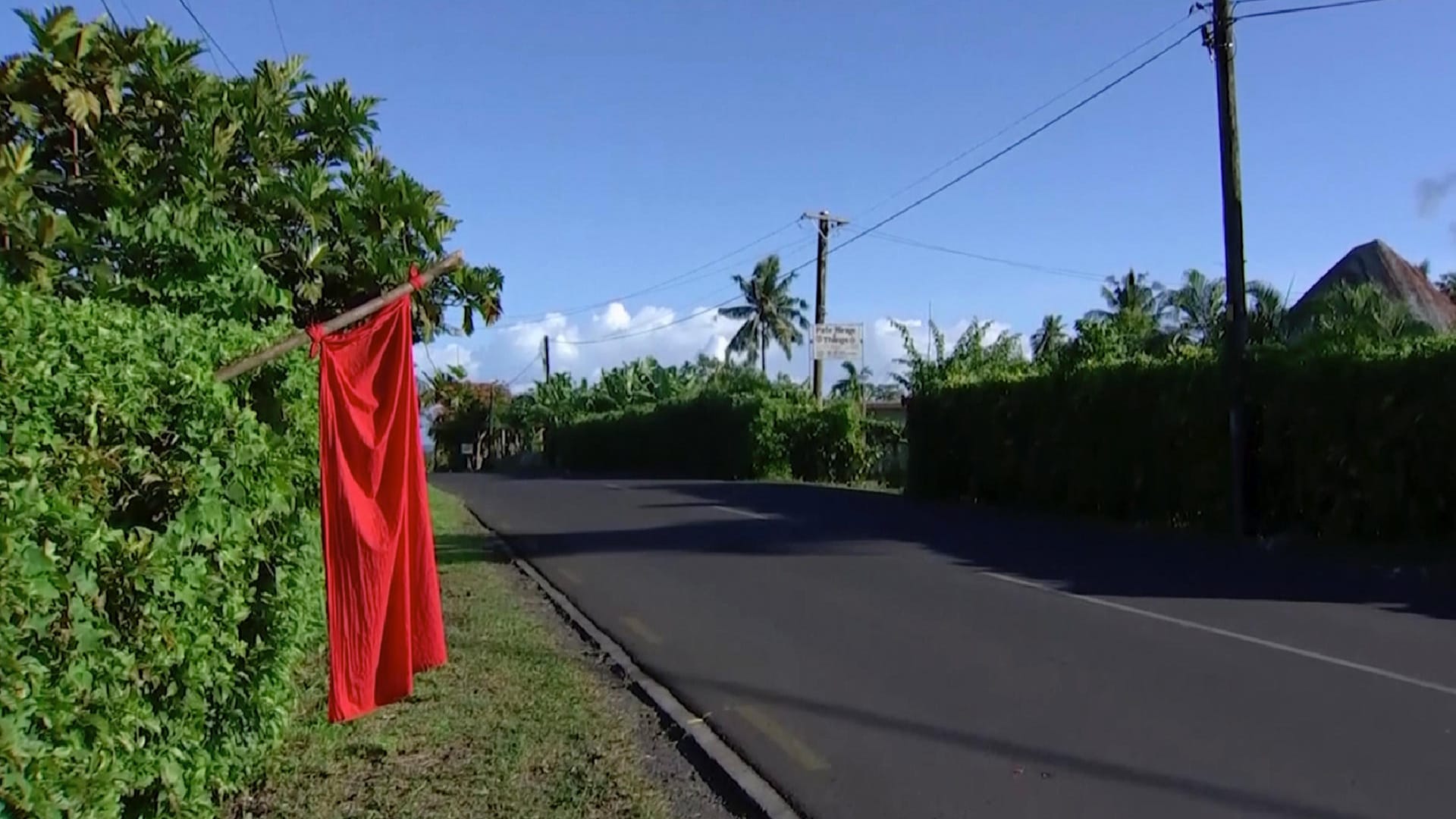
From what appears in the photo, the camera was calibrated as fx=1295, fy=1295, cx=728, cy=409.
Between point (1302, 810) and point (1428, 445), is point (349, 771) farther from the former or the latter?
point (1428, 445)

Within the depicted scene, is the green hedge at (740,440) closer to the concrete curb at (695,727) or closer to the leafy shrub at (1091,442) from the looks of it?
the leafy shrub at (1091,442)

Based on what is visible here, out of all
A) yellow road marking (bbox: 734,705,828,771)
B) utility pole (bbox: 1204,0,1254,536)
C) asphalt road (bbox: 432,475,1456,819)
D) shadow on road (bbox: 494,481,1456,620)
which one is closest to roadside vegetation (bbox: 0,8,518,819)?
yellow road marking (bbox: 734,705,828,771)

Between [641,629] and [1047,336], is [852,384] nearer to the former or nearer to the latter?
[1047,336]

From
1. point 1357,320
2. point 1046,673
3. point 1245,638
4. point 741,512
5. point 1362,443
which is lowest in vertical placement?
point 1046,673

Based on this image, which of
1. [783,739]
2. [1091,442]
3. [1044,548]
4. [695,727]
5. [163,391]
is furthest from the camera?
[1091,442]

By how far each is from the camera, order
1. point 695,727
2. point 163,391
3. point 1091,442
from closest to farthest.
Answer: point 163,391 < point 695,727 < point 1091,442

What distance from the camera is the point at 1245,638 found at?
33.0ft

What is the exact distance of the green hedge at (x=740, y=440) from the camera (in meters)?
39.2

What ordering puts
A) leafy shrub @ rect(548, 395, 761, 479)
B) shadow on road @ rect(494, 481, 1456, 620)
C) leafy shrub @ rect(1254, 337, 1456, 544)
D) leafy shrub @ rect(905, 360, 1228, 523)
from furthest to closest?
leafy shrub @ rect(548, 395, 761, 479), leafy shrub @ rect(905, 360, 1228, 523), leafy shrub @ rect(1254, 337, 1456, 544), shadow on road @ rect(494, 481, 1456, 620)

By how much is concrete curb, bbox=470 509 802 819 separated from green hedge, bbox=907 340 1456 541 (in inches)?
412

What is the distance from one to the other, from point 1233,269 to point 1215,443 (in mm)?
2593

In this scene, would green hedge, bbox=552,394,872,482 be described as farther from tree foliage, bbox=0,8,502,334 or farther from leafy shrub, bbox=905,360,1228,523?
tree foliage, bbox=0,8,502,334

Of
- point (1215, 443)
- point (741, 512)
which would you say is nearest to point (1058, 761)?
point (1215, 443)

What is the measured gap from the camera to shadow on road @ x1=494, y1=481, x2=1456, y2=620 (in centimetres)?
1295
